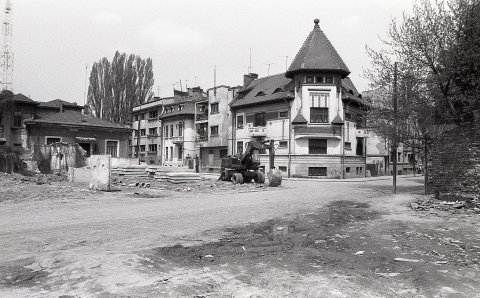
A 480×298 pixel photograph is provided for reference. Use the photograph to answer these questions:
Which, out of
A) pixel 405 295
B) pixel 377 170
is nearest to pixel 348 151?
pixel 377 170

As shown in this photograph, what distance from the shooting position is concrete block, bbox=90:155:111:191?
697 inches

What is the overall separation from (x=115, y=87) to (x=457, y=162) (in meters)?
47.2

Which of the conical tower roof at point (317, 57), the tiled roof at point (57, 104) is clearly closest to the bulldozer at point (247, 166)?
the conical tower roof at point (317, 57)

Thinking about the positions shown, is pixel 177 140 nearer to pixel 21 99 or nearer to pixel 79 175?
pixel 21 99

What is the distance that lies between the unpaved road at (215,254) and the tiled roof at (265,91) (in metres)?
29.3

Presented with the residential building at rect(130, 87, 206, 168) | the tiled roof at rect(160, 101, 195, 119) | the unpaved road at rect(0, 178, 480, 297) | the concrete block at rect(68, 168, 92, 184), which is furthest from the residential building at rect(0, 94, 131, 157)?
the unpaved road at rect(0, 178, 480, 297)

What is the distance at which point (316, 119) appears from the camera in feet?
123

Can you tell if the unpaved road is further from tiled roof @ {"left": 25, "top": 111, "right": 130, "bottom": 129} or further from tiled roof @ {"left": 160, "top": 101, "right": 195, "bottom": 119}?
tiled roof @ {"left": 160, "top": 101, "right": 195, "bottom": 119}

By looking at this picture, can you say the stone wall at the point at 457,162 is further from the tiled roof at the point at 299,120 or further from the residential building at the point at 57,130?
the residential building at the point at 57,130

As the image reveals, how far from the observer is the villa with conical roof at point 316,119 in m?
37.1

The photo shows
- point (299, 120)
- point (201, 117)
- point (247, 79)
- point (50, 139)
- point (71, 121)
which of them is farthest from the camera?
point (201, 117)

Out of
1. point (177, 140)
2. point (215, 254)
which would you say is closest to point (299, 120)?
point (177, 140)

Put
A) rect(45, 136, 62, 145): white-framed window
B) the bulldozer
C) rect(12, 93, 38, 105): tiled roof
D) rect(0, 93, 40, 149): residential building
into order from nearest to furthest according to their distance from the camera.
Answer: the bulldozer, rect(45, 136, 62, 145): white-framed window, rect(0, 93, 40, 149): residential building, rect(12, 93, 38, 105): tiled roof

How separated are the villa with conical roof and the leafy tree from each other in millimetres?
22654
